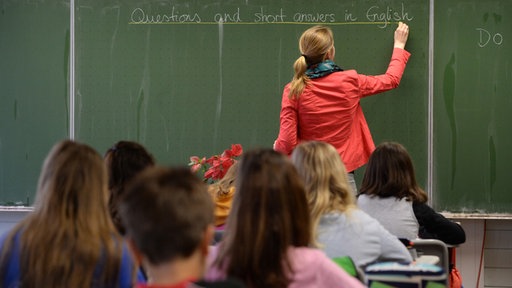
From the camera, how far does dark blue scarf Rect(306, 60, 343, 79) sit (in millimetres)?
4160

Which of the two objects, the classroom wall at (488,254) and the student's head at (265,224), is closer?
the student's head at (265,224)

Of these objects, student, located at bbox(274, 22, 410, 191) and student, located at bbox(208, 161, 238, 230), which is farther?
student, located at bbox(274, 22, 410, 191)

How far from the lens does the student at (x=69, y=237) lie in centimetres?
205

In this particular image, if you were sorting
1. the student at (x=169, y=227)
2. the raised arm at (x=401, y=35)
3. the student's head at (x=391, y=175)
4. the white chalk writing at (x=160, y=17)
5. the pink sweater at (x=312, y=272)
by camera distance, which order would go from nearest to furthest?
1. the student at (x=169, y=227)
2. the pink sweater at (x=312, y=272)
3. the student's head at (x=391, y=175)
4. the raised arm at (x=401, y=35)
5. the white chalk writing at (x=160, y=17)

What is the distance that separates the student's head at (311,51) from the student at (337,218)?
63.3 inches

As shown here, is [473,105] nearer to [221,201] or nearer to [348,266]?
[221,201]

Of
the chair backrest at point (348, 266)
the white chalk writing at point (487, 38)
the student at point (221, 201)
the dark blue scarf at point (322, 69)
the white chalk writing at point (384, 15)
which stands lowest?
the chair backrest at point (348, 266)

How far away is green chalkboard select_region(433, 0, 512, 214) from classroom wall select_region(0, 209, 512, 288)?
0.23 meters

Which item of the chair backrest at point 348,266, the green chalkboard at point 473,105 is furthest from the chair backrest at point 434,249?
the green chalkboard at point 473,105

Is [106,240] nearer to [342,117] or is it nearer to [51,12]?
[342,117]

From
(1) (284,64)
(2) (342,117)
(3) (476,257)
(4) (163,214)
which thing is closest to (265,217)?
(4) (163,214)

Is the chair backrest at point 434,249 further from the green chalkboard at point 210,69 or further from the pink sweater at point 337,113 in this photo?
the green chalkboard at point 210,69

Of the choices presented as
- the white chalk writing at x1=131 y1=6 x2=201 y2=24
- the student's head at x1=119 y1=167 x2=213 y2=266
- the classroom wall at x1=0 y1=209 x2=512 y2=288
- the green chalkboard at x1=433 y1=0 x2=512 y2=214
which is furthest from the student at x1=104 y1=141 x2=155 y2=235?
the classroom wall at x1=0 y1=209 x2=512 y2=288

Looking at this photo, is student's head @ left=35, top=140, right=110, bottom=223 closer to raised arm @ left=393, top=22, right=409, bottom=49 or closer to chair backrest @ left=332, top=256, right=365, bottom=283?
chair backrest @ left=332, top=256, right=365, bottom=283
